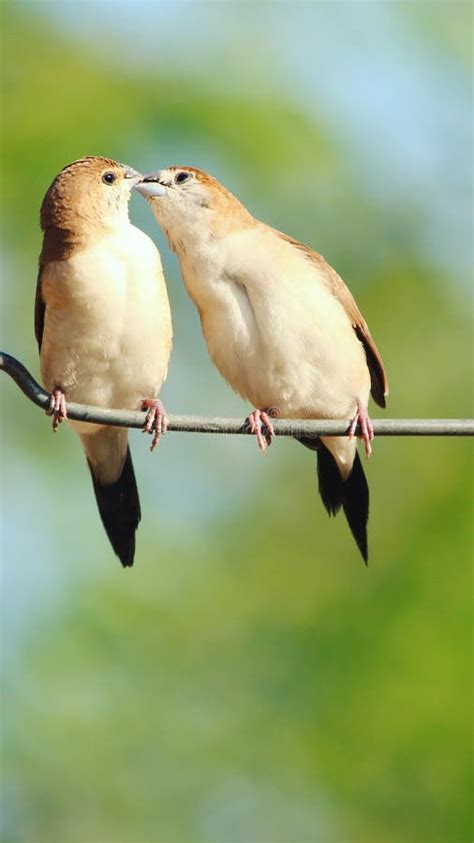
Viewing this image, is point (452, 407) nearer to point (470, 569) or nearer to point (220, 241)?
point (470, 569)

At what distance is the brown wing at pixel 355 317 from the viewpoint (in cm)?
621

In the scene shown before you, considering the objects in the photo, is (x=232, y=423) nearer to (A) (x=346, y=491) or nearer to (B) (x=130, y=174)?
(B) (x=130, y=174)

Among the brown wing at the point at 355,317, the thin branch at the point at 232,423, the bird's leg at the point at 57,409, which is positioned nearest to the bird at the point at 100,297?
the bird's leg at the point at 57,409

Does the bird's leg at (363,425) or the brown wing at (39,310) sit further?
the brown wing at (39,310)

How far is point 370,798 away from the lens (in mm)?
9664

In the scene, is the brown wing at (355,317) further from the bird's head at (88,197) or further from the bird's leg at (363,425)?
the bird's head at (88,197)

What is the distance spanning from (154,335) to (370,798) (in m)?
4.66

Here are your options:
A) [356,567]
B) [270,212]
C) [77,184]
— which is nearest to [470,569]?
[356,567]

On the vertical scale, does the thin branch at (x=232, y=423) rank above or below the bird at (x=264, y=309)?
below

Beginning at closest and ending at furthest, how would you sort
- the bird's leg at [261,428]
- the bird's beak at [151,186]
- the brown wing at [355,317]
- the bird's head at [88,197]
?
the bird's leg at [261,428]
the bird's head at [88,197]
the bird's beak at [151,186]
the brown wing at [355,317]

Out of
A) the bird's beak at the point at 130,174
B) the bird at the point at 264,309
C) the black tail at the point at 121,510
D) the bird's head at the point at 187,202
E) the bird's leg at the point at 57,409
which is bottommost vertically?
the black tail at the point at 121,510

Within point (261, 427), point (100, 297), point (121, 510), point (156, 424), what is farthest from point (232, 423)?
point (121, 510)

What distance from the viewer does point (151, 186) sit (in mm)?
6051

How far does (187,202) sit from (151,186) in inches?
5.9
